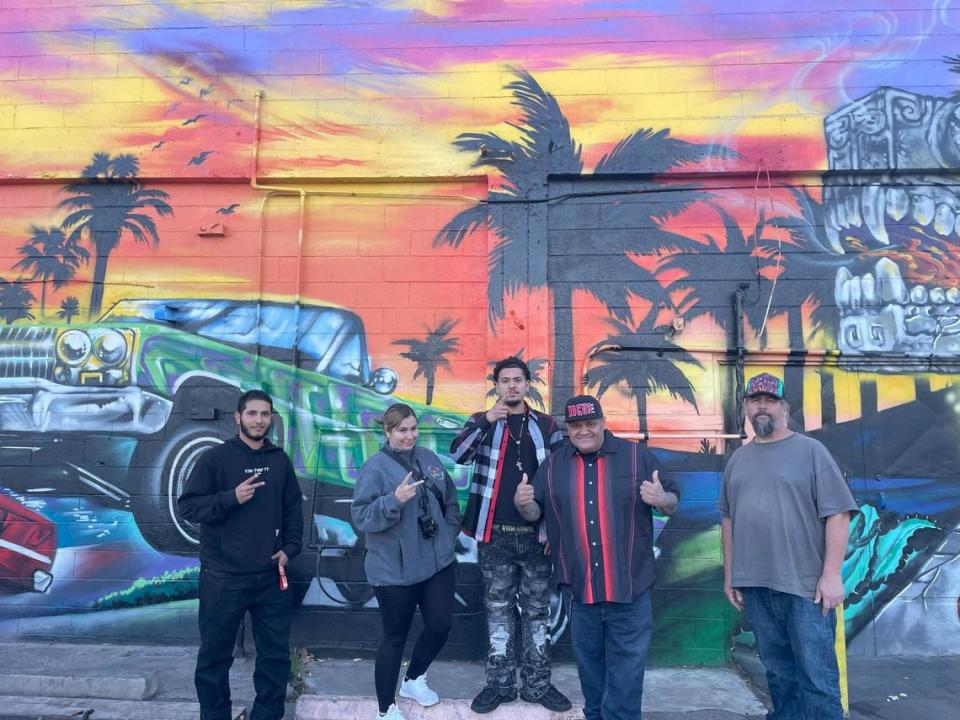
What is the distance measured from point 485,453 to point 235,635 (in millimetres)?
1770

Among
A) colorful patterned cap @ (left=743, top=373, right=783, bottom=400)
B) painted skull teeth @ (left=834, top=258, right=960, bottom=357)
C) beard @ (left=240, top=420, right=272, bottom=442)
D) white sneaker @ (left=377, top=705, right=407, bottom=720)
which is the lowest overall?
white sneaker @ (left=377, top=705, right=407, bottom=720)

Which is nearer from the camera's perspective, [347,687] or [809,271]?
[347,687]

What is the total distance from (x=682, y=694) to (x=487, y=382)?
8.51 ft

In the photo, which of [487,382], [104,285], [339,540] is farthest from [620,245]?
[104,285]

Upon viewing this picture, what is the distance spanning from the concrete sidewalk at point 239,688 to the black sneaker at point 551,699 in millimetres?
40

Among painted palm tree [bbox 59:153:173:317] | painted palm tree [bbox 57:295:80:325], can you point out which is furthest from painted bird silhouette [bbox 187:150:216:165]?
painted palm tree [bbox 57:295:80:325]

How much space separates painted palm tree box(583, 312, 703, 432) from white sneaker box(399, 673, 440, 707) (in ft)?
8.07

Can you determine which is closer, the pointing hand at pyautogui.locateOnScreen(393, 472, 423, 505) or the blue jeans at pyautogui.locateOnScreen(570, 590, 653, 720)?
the blue jeans at pyautogui.locateOnScreen(570, 590, 653, 720)

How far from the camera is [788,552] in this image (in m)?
3.33

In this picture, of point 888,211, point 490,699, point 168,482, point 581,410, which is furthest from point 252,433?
point 888,211

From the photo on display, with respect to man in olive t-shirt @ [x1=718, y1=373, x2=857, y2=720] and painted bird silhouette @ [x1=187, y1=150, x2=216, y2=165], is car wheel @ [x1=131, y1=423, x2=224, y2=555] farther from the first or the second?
man in olive t-shirt @ [x1=718, y1=373, x2=857, y2=720]

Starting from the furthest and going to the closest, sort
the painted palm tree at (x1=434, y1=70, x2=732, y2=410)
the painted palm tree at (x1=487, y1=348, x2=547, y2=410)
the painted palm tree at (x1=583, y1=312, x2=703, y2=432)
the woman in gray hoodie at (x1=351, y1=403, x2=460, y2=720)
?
the painted palm tree at (x1=434, y1=70, x2=732, y2=410) < the painted palm tree at (x1=583, y1=312, x2=703, y2=432) < the painted palm tree at (x1=487, y1=348, x2=547, y2=410) < the woman in gray hoodie at (x1=351, y1=403, x2=460, y2=720)

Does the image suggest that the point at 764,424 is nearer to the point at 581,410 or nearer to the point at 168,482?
the point at 581,410

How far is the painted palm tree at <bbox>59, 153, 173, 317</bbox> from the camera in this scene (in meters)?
5.72
